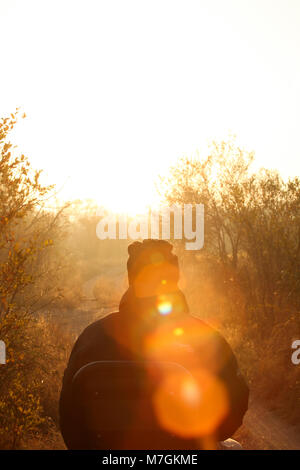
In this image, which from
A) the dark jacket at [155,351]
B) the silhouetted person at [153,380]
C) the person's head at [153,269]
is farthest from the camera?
the person's head at [153,269]

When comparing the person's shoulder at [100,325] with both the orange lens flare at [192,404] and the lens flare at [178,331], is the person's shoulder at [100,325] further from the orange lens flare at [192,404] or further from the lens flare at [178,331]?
the orange lens flare at [192,404]

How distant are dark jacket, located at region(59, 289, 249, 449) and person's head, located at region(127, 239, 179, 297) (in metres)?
0.18

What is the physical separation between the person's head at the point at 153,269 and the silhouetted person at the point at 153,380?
0.04 feet

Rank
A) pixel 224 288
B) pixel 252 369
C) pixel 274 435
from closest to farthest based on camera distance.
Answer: pixel 274 435, pixel 252 369, pixel 224 288

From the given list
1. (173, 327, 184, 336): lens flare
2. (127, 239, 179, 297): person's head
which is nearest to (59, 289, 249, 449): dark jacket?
(173, 327, 184, 336): lens flare

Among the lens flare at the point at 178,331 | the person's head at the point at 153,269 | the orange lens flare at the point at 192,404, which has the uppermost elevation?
the person's head at the point at 153,269

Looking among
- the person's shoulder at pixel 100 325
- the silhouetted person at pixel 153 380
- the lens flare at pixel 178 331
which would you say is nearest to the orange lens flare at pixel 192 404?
the silhouetted person at pixel 153 380

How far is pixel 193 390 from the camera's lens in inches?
95.1

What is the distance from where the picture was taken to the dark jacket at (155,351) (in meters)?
2.50

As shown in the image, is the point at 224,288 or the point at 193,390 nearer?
the point at 193,390

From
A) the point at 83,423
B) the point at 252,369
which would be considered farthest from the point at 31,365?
the point at 83,423

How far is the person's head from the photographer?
2.78m
